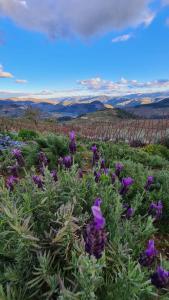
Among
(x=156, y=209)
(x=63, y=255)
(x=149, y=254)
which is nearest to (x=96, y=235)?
(x=149, y=254)

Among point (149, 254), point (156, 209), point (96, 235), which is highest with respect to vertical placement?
point (96, 235)

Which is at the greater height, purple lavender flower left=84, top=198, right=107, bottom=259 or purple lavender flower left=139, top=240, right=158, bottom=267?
purple lavender flower left=84, top=198, right=107, bottom=259

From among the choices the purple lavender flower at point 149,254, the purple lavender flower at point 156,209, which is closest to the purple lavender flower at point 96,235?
the purple lavender flower at point 149,254

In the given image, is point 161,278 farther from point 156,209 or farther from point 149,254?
point 156,209

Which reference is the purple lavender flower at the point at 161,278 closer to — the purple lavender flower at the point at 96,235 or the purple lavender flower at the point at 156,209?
the purple lavender flower at the point at 96,235

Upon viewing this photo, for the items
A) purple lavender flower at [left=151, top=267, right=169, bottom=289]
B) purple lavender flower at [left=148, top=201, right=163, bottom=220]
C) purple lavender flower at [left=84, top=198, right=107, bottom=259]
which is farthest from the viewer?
purple lavender flower at [left=148, top=201, right=163, bottom=220]

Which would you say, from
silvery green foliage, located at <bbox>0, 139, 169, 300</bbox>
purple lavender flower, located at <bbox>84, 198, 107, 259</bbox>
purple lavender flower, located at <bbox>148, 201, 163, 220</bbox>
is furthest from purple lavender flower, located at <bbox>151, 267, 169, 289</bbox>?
purple lavender flower, located at <bbox>148, 201, 163, 220</bbox>

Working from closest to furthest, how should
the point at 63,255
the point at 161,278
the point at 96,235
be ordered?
the point at 96,235 < the point at 161,278 < the point at 63,255

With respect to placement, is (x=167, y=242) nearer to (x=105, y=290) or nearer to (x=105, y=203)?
(x=105, y=203)

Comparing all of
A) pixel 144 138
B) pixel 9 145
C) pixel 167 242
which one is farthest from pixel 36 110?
pixel 167 242

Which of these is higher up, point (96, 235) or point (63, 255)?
point (96, 235)

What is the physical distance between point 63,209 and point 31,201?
0.36 metres

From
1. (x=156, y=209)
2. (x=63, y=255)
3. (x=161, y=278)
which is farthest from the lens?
(x=156, y=209)

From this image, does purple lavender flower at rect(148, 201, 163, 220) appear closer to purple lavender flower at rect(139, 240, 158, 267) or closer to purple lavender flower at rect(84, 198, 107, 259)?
purple lavender flower at rect(139, 240, 158, 267)
